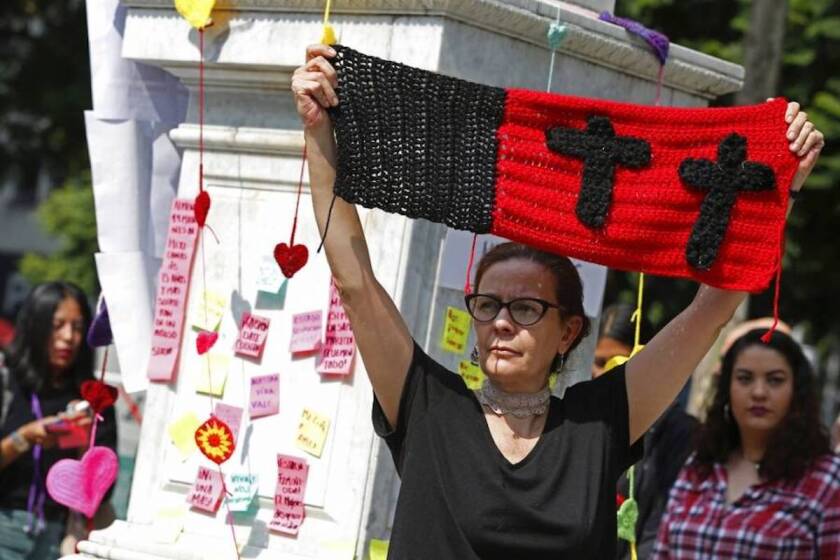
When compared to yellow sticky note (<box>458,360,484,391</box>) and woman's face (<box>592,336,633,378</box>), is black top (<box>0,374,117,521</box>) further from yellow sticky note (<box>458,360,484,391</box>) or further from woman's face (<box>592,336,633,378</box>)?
yellow sticky note (<box>458,360,484,391</box>)

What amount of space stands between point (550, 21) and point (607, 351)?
6.62ft

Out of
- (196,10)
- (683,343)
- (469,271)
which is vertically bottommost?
(683,343)

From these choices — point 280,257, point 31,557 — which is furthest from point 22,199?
point 280,257

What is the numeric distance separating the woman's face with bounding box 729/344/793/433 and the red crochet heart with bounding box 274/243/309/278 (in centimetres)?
215

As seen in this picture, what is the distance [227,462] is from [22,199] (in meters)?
31.7

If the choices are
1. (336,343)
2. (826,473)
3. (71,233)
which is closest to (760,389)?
(826,473)

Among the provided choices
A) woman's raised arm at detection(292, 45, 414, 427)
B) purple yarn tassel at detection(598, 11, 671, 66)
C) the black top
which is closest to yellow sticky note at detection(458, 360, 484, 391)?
woman's raised arm at detection(292, 45, 414, 427)

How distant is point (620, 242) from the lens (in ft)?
11.1

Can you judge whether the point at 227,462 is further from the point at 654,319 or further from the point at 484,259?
the point at 654,319

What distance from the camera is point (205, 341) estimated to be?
4.24 m

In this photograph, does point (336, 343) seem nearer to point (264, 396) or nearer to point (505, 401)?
point (264, 396)

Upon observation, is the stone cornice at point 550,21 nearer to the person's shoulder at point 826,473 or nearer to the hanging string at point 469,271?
the hanging string at point 469,271

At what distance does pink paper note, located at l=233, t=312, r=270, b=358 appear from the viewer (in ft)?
13.7

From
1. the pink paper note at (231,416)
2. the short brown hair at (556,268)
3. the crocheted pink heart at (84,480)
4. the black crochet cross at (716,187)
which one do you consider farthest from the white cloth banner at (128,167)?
the black crochet cross at (716,187)
